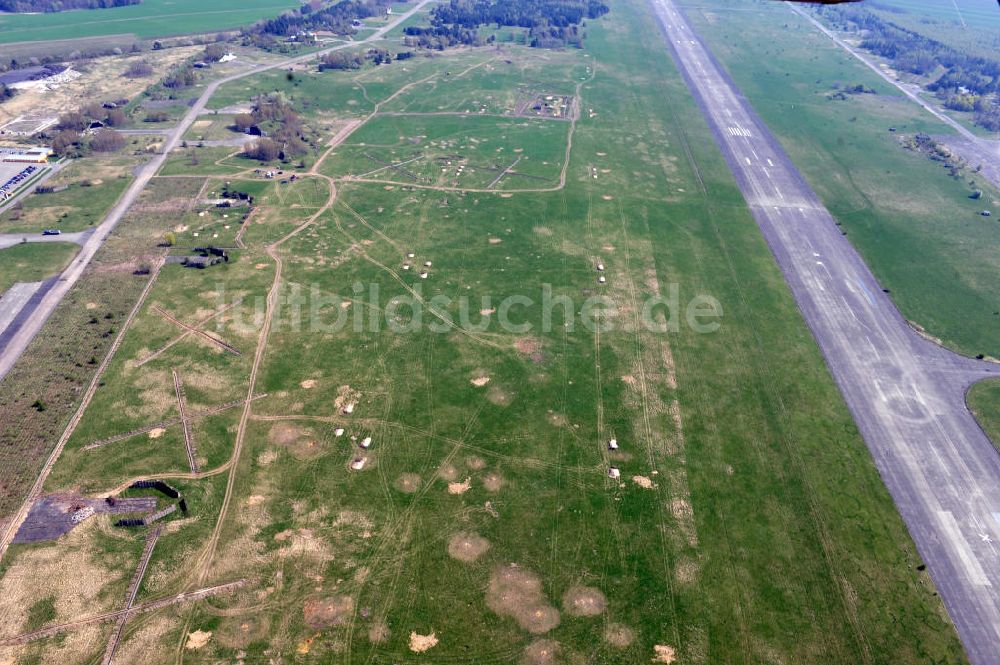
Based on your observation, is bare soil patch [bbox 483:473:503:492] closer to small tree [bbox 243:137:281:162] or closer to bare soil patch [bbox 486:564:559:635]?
bare soil patch [bbox 486:564:559:635]

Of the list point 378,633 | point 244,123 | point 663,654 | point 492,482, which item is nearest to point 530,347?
point 492,482

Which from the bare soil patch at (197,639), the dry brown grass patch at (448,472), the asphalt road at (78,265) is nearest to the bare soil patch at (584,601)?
the dry brown grass patch at (448,472)

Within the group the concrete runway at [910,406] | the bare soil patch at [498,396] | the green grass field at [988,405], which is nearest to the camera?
the concrete runway at [910,406]

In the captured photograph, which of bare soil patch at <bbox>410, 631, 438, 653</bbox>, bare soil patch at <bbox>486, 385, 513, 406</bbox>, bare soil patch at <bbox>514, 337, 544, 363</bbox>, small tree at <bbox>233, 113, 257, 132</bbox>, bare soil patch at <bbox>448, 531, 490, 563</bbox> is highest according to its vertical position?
small tree at <bbox>233, 113, 257, 132</bbox>

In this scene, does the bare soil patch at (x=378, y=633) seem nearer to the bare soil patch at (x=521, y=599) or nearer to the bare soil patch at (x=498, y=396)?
the bare soil patch at (x=521, y=599)

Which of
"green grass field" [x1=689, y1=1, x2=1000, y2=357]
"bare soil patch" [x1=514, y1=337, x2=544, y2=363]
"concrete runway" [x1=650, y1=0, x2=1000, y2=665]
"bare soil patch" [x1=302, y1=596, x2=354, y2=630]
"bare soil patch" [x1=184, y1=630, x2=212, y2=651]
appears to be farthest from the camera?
"green grass field" [x1=689, y1=1, x2=1000, y2=357]

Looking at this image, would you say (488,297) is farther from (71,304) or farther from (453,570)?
(71,304)

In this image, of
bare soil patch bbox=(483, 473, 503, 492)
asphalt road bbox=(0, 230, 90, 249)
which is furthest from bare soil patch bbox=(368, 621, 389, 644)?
asphalt road bbox=(0, 230, 90, 249)
